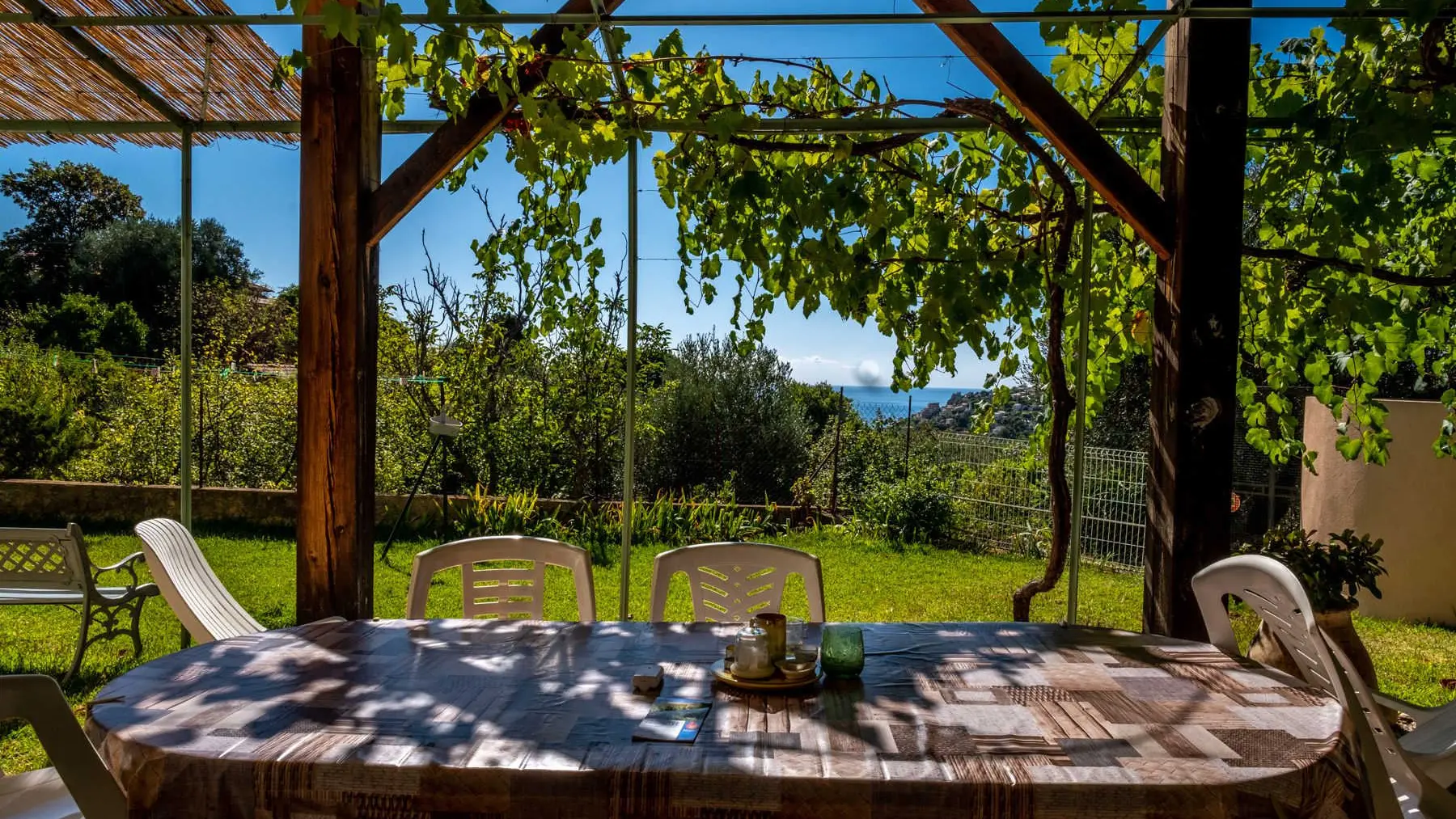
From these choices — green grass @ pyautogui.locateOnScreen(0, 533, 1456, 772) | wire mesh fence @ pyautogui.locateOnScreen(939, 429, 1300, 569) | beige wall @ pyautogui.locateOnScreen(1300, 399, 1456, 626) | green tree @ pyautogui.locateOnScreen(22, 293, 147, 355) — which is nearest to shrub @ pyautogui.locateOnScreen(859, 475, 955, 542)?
wire mesh fence @ pyautogui.locateOnScreen(939, 429, 1300, 569)

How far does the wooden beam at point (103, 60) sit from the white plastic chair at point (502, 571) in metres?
1.89

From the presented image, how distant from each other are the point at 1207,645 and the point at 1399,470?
4147 millimetres

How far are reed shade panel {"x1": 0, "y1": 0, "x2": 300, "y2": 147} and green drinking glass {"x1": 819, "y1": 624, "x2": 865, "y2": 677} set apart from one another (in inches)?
104

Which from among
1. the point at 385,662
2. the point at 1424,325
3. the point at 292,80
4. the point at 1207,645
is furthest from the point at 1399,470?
the point at 292,80

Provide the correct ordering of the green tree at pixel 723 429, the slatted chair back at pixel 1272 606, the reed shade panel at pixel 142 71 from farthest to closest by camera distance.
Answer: the green tree at pixel 723 429 → the reed shade panel at pixel 142 71 → the slatted chair back at pixel 1272 606

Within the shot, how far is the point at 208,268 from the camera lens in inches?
478

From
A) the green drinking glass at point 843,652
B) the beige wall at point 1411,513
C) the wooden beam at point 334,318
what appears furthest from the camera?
the beige wall at point 1411,513

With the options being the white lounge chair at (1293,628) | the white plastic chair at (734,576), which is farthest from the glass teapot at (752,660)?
the white lounge chair at (1293,628)

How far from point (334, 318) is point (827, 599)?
3.53 m

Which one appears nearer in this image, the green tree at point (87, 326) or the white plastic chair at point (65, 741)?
the white plastic chair at point (65, 741)

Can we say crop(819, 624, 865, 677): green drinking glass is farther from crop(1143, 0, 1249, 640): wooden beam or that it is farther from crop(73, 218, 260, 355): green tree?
crop(73, 218, 260, 355): green tree

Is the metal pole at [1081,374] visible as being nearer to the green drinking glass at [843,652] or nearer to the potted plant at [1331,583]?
the potted plant at [1331,583]

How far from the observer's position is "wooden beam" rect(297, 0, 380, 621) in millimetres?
2727

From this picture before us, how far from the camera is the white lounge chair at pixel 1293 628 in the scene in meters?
1.74
